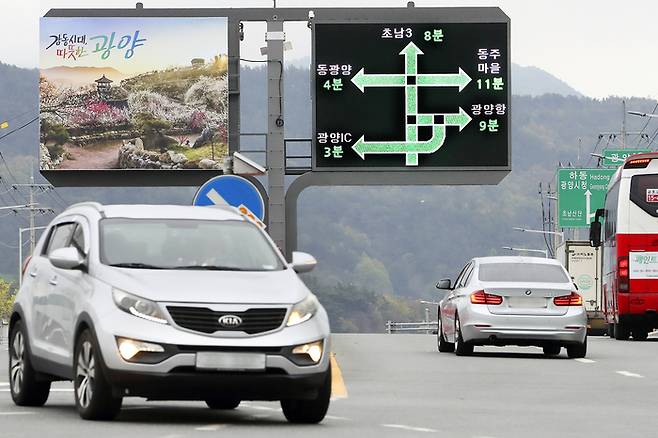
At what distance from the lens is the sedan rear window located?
2689 centimetres

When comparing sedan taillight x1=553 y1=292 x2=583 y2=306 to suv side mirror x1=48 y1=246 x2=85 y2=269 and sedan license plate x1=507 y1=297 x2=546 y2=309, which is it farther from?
suv side mirror x1=48 y1=246 x2=85 y2=269

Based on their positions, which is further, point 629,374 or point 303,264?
point 629,374

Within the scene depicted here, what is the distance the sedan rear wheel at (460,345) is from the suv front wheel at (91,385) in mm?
13696

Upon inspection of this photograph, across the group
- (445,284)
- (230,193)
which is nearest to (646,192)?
(445,284)

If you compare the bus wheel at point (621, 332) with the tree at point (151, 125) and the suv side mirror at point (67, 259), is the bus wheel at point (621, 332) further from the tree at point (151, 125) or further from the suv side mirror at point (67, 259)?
the suv side mirror at point (67, 259)

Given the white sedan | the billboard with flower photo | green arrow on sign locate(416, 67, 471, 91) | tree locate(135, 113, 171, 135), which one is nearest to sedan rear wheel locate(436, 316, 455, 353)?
the white sedan

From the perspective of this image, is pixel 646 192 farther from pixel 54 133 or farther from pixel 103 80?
pixel 54 133

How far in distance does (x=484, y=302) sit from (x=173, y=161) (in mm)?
13124

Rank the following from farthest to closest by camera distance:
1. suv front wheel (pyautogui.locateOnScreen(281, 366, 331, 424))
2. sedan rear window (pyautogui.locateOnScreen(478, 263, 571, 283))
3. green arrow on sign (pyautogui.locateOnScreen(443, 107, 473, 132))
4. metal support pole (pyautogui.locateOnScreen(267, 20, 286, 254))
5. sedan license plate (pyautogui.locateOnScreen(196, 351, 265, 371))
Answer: green arrow on sign (pyautogui.locateOnScreen(443, 107, 473, 132)) < metal support pole (pyautogui.locateOnScreen(267, 20, 286, 254)) < sedan rear window (pyautogui.locateOnScreen(478, 263, 571, 283)) < suv front wheel (pyautogui.locateOnScreen(281, 366, 331, 424)) < sedan license plate (pyautogui.locateOnScreen(196, 351, 265, 371))

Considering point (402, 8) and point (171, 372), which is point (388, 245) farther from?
point (171, 372)

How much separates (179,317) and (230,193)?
8659mm

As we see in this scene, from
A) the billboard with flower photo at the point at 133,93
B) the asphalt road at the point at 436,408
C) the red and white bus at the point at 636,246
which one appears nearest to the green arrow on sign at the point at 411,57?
the billboard with flower photo at the point at 133,93

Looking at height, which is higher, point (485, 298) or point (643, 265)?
point (485, 298)

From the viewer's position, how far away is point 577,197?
86062mm
